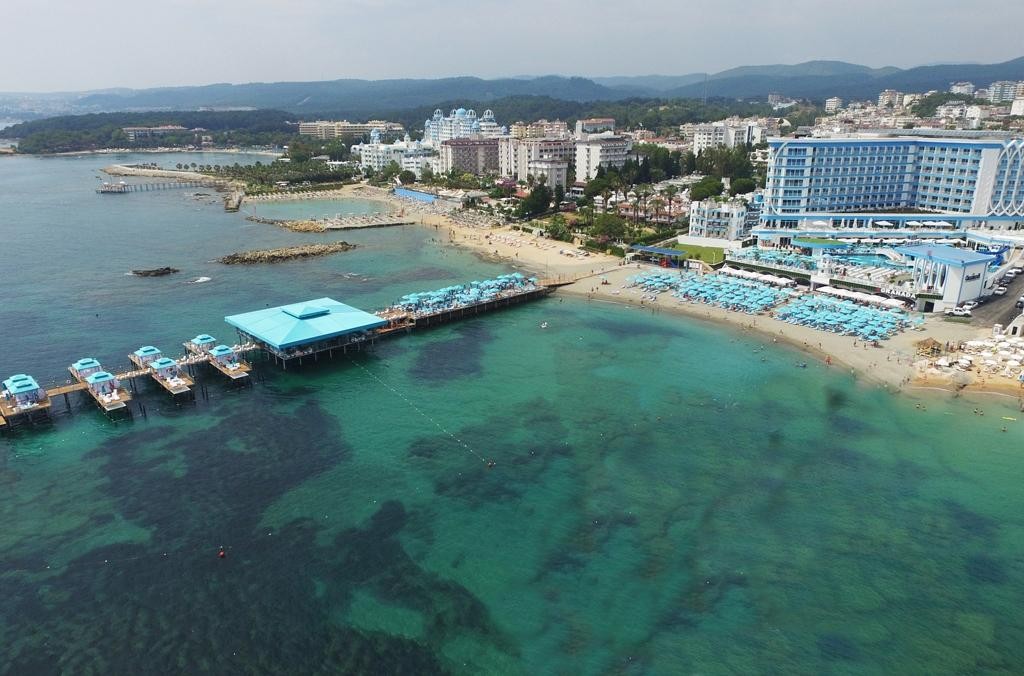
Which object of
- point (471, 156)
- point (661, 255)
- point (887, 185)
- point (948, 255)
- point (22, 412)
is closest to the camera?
point (22, 412)

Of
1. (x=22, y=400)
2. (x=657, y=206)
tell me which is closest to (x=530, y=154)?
(x=657, y=206)

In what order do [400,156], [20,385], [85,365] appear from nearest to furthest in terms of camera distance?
[20,385]
[85,365]
[400,156]

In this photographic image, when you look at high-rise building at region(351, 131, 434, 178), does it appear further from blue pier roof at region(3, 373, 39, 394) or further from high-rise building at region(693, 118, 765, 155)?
blue pier roof at region(3, 373, 39, 394)

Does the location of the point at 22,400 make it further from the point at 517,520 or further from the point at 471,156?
the point at 471,156

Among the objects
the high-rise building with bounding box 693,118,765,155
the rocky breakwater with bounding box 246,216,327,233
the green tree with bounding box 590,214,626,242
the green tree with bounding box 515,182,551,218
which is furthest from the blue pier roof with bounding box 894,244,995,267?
the high-rise building with bounding box 693,118,765,155

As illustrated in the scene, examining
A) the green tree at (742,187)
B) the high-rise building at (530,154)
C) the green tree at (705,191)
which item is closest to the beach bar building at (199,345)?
the green tree at (705,191)

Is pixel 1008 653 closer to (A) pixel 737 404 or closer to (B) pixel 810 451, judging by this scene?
(B) pixel 810 451

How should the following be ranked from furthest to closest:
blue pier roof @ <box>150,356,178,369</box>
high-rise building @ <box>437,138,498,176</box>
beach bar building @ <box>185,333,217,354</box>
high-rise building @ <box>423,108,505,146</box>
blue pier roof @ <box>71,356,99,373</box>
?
high-rise building @ <box>423,108,505,146</box>
high-rise building @ <box>437,138,498,176</box>
beach bar building @ <box>185,333,217,354</box>
blue pier roof @ <box>150,356,178,369</box>
blue pier roof @ <box>71,356,99,373</box>
